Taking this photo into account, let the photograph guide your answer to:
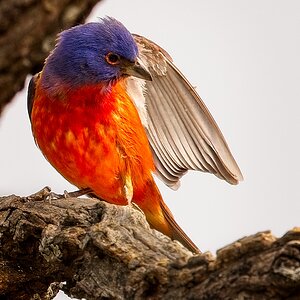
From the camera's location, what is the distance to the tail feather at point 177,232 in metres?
6.07

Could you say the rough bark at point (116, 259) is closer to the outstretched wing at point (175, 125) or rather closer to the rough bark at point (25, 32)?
the rough bark at point (25, 32)

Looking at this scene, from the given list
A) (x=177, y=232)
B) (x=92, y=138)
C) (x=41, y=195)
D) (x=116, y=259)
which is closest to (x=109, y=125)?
(x=92, y=138)

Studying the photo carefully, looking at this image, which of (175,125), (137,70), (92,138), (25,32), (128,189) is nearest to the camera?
(25,32)

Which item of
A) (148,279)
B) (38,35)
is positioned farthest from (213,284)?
(38,35)

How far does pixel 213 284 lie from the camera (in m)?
2.43

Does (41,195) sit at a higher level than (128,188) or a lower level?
lower

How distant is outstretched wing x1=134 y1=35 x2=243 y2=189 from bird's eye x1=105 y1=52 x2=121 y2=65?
56 centimetres

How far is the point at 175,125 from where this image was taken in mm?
6656

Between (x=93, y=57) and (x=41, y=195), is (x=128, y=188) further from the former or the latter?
(x=41, y=195)

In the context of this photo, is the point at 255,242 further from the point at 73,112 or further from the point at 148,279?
the point at 73,112

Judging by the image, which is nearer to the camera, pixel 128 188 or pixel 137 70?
pixel 137 70

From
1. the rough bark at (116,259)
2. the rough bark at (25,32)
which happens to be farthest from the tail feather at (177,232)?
the rough bark at (25,32)

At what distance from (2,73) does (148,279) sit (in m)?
1.41

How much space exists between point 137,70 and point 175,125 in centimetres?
97
